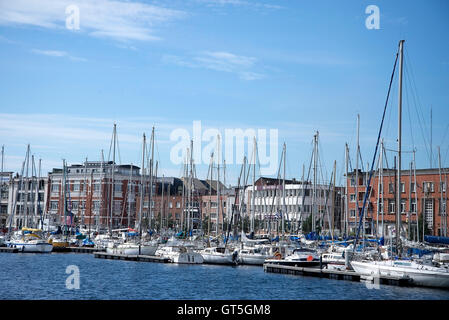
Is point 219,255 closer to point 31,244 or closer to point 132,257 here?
point 132,257

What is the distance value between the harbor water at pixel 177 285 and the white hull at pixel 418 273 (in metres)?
0.76

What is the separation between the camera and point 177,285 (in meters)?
52.3

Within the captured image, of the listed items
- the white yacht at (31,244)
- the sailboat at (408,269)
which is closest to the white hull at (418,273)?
the sailboat at (408,269)

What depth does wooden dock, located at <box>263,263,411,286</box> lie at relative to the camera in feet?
163

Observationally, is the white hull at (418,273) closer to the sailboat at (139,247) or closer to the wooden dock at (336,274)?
the wooden dock at (336,274)

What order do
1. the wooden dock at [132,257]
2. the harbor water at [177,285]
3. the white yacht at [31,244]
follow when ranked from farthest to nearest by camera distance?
1. the white yacht at [31,244]
2. the wooden dock at [132,257]
3. the harbor water at [177,285]

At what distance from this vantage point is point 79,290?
47562mm

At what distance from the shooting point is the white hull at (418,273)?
158 ft

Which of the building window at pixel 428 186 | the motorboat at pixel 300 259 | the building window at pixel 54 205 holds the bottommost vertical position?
the motorboat at pixel 300 259

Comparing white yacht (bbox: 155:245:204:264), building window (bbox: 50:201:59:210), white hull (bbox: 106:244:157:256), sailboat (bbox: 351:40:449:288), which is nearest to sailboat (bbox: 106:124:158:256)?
white hull (bbox: 106:244:157:256)
